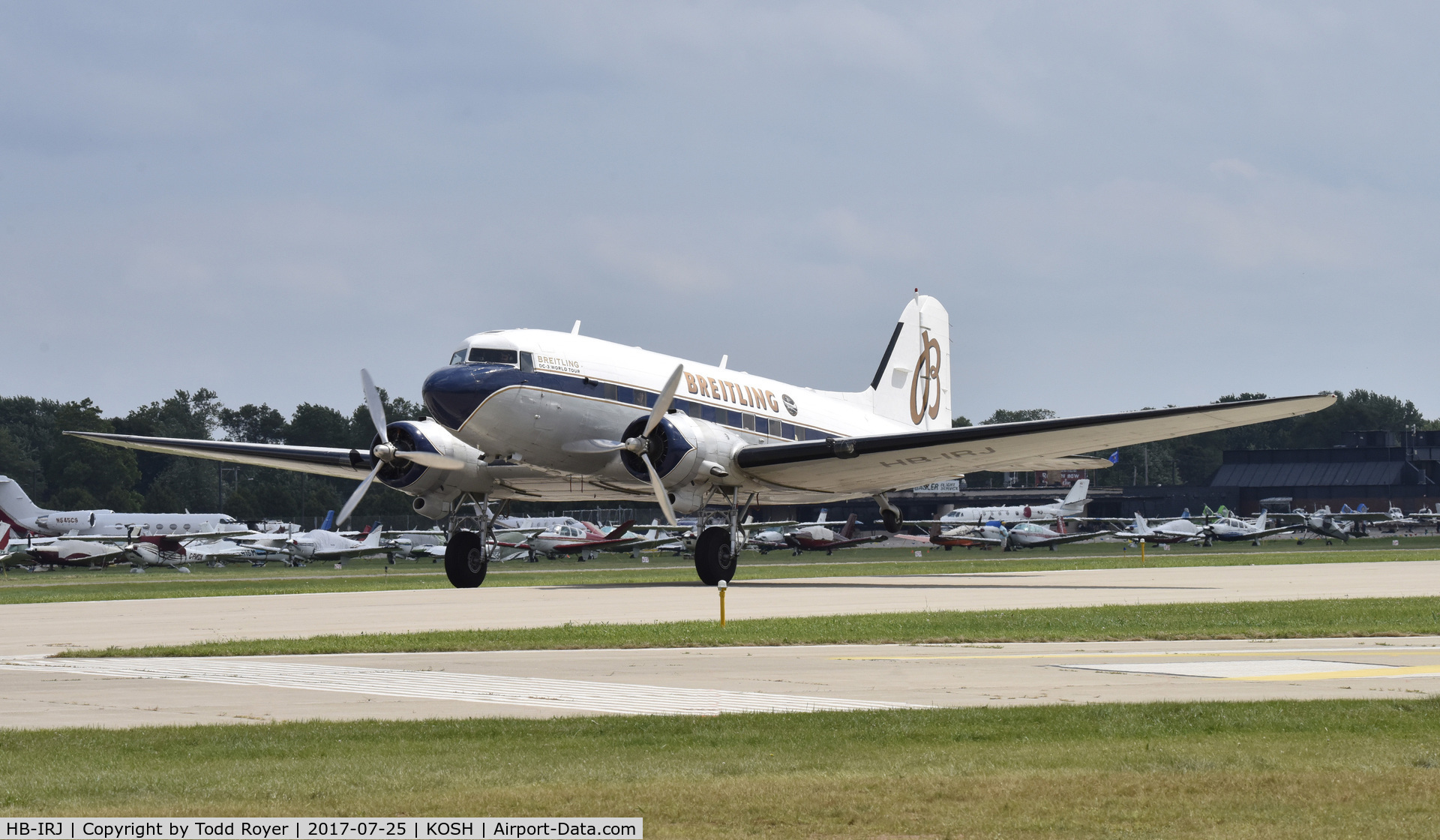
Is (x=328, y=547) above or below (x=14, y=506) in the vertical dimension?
below

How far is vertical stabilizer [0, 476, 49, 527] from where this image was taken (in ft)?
286

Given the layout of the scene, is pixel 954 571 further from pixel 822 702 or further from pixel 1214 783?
pixel 1214 783

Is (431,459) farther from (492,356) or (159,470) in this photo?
(159,470)

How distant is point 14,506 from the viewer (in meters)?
87.6

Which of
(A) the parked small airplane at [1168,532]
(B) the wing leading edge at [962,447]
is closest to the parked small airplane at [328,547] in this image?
(B) the wing leading edge at [962,447]

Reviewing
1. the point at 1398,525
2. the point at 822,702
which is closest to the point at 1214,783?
the point at 822,702

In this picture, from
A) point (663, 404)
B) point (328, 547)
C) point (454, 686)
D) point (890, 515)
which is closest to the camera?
point (454, 686)

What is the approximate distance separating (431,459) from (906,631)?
61.8 feet

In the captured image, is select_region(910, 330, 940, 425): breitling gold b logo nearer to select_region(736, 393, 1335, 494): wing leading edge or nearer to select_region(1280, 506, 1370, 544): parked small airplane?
select_region(736, 393, 1335, 494): wing leading edge

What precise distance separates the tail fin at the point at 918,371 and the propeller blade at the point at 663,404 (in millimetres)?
15763

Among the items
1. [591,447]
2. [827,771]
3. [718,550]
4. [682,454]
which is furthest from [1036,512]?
[827,771]

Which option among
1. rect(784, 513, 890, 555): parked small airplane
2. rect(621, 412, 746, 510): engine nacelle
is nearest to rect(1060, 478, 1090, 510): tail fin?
rect(784, 513, 890, 555): parked small airplane

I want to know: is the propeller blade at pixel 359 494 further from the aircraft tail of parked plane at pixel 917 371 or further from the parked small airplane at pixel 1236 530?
the parked small airplane at pixel 1236 530

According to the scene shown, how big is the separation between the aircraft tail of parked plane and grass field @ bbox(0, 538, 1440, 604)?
597cm
